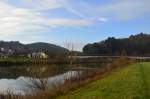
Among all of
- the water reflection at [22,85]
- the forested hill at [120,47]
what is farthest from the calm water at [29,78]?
the forested hill at [120,47]

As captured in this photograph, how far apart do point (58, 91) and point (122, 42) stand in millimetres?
112377

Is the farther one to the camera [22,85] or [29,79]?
[22,85]

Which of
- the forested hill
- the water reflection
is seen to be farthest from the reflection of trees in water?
the forested hill

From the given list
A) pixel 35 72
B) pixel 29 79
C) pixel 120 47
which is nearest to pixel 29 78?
pixel 29 79

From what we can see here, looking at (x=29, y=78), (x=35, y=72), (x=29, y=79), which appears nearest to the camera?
(x=29, y=79)

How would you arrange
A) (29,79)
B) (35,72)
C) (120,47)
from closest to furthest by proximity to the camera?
(29,79)
(35,72)
(120,47)

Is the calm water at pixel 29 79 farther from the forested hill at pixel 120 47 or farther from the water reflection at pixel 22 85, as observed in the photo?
the forested hill at pixel 120 47

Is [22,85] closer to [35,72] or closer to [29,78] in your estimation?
[29,78]

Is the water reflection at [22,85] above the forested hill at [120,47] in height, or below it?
below

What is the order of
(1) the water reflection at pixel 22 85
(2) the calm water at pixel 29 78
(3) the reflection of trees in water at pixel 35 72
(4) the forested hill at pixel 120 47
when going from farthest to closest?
(4) the forested hill at pixel 120 47 < (3) the reflection of trees in water at pixel 35 72 < (2) the calm water at pixel 29 78 < (1) the water reflection at pixel 22 85

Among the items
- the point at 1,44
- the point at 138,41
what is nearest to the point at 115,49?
the point at 138,41

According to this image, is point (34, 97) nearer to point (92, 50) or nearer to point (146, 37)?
point (92, 50)

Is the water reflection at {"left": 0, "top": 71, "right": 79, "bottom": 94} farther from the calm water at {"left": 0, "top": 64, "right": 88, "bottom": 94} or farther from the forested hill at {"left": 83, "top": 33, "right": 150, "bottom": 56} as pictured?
the forested hill at {"left": 83, "top": 33, "right": 150, "bottom": 56}

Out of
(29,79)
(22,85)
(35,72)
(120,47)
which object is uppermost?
(120,47)
